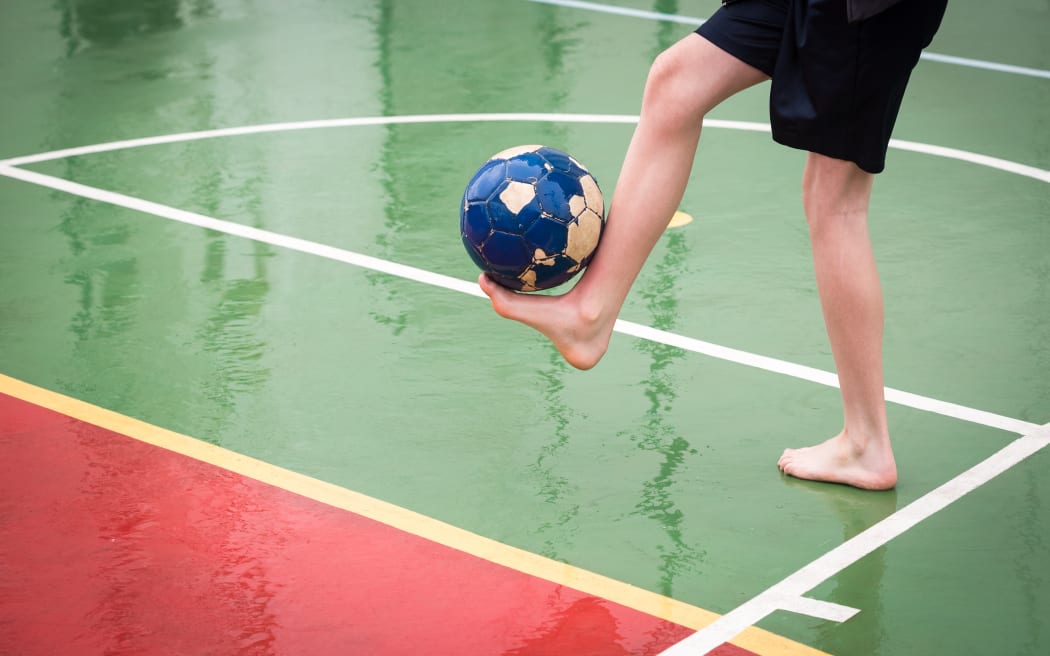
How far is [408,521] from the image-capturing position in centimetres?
373

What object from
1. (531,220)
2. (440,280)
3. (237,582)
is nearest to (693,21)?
(440,280)

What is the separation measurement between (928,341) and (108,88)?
5149 millimetres

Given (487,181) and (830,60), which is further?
(487,181)

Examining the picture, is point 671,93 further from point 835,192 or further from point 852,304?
point 852,304

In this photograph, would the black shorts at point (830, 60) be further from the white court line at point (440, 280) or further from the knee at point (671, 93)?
the white court line at point (440, 280)

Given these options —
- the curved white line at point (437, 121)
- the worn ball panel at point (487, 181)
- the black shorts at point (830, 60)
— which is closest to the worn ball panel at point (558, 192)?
the worn ball panel at point (487, 181)

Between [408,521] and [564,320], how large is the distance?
0.66m

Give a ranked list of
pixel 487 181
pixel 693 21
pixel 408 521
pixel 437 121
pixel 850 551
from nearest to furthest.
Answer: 1. pixel 850 551
2. pixel 408 521
3. pixel 487 181
4. pixel 437 121
5. pixel 693 21

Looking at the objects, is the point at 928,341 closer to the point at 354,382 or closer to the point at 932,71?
the point at 354,382

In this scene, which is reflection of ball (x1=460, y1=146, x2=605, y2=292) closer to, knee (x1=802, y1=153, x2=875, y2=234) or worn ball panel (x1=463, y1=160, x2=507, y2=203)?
worn ball panel (x1=463, y1=160, x2=507, y2=203)

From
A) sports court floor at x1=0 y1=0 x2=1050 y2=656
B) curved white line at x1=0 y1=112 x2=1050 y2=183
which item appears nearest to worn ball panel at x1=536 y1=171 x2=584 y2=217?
sports court floor at x1=0 y1=0 x2=1050 y2=656

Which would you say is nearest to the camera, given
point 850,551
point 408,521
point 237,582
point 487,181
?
point 237,582

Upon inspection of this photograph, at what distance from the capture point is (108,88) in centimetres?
820

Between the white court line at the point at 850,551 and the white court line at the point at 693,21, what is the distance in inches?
185
